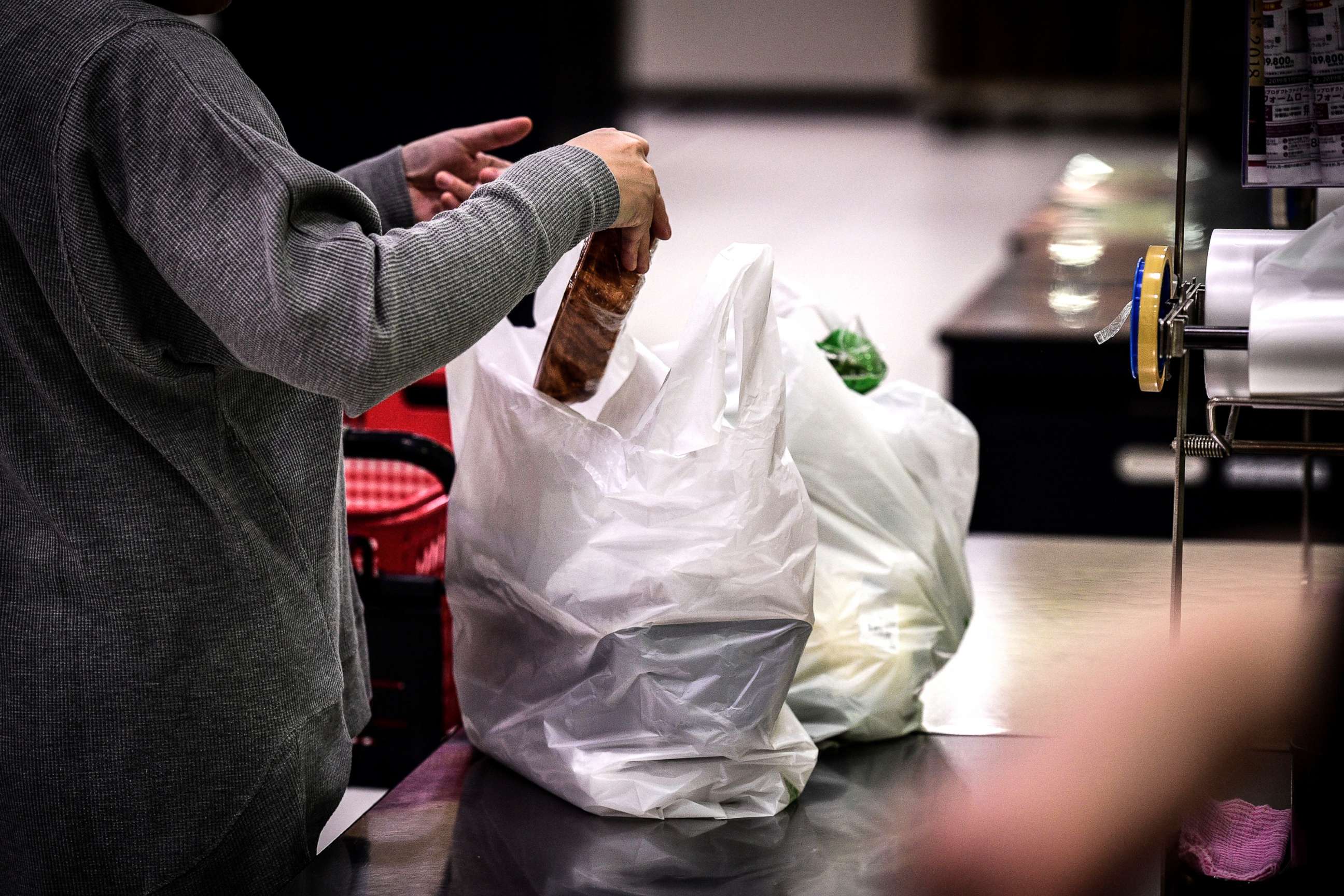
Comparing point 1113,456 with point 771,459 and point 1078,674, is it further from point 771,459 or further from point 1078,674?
point 771,459

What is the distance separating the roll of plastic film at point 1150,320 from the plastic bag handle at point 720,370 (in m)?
0.28

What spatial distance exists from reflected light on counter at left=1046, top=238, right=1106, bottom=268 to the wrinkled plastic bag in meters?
2.38

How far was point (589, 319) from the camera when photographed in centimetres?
112

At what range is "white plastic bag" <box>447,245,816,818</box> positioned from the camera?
40.3 inches

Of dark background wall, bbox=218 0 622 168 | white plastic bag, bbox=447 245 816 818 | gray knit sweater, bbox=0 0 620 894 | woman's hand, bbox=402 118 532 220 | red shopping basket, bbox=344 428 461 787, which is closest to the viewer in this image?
gray knit sweater, bbox=0 0 620 894

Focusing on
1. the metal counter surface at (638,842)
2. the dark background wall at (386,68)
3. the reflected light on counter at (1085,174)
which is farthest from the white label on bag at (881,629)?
the reflected light on counter at (1085,174)

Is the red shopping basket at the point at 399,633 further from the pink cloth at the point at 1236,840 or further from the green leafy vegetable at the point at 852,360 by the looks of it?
the pink cloth at the point at 1236,840

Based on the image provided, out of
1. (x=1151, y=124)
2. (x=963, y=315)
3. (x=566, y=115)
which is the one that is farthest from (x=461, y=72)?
(x=1151, y=124)

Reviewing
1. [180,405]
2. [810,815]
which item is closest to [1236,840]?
[810,815]

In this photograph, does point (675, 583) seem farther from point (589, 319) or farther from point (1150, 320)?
point (1150, 320)

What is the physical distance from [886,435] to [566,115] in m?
3.35

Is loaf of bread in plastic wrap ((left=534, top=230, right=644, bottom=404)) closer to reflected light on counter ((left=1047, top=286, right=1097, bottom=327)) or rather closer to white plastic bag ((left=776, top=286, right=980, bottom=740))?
white plastic bag ((left=776, top=286, right=980, bottom=740))

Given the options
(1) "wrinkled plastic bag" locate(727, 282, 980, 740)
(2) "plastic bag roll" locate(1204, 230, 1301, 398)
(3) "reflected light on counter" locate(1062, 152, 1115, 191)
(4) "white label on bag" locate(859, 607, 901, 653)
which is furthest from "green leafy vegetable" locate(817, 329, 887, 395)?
(3) "reflected light on counter" locate(1062, 152, 1115, 191)

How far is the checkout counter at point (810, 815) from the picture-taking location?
0.96 m
